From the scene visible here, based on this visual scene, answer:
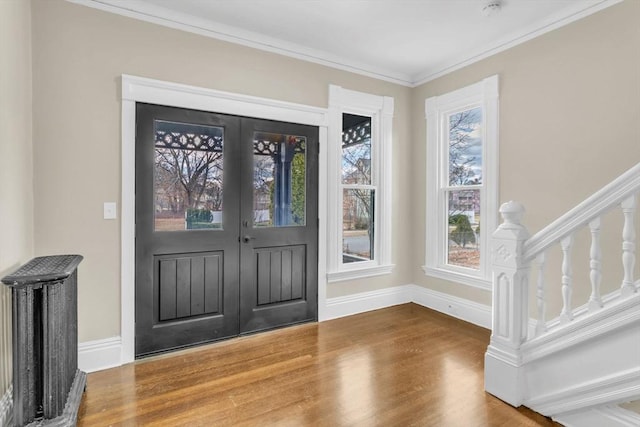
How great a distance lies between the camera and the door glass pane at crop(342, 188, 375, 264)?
4.01 m

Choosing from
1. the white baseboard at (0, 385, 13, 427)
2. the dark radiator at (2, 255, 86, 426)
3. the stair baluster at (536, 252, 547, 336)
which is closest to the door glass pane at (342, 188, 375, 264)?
the stair baluster at (536, 252, 547, 336)

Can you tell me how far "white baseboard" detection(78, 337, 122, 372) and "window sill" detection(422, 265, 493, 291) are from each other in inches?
126

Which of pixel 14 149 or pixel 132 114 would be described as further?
pixel 132 114

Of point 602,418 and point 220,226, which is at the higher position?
point 220,226

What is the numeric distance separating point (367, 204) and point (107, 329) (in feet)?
9.24

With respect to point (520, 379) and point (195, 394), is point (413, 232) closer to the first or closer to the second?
point (520, 379)

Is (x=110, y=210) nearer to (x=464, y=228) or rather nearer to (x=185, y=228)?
(x=185, y=228)

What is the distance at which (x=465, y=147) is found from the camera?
386 cm

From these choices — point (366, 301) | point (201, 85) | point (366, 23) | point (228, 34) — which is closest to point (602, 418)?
point (366, 301)

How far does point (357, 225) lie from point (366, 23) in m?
2.07

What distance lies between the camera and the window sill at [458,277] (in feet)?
11.7

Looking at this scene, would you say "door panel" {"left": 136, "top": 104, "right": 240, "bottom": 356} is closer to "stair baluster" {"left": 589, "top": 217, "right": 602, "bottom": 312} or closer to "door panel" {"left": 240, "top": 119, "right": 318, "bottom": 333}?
"door panel" {"left": 240, "top": 119, "right": 318, "bottom": 333}

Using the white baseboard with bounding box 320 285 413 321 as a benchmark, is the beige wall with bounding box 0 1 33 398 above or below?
above

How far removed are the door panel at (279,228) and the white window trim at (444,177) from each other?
4.66ft
